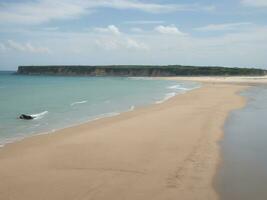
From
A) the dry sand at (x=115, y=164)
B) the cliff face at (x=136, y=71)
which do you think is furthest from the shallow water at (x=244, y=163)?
the cliff face at (x=136, y=71)

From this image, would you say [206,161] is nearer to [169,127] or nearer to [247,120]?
[169,127]

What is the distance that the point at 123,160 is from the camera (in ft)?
35.4

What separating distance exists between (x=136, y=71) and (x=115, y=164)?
14268 centimetres

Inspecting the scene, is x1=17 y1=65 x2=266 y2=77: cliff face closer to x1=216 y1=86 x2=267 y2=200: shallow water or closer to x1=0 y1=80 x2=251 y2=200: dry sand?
x1=216 y1=86 x2=267 y2=200: shallow water

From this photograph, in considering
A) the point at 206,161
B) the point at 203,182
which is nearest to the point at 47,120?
the point at 206,161

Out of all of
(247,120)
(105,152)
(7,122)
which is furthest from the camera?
(7,122)

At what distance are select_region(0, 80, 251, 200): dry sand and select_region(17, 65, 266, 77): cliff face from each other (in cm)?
11146

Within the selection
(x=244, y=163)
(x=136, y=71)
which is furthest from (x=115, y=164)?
(x=136, y=71)

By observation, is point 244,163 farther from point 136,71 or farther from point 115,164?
point 136,71

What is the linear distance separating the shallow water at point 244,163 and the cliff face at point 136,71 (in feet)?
360

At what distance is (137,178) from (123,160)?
1.84 m

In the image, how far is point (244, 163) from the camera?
1026 centimetres

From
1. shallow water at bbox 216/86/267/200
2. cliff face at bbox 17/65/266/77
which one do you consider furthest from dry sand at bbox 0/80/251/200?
cliff face at bbox 17/65/266/77

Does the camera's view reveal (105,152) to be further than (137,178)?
Yes
